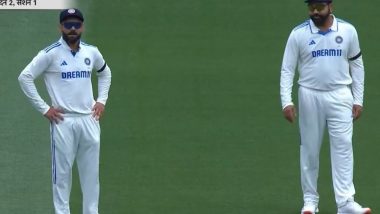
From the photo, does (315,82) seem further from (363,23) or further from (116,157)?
(363,23)

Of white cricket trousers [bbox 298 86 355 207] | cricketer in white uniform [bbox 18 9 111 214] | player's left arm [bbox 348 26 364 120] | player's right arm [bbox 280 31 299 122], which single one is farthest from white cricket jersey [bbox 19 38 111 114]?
player's left arm [bbox 348 26 364 120]

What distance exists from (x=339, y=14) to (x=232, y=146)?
2820 millimetres

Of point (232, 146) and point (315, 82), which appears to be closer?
point (315, 82)

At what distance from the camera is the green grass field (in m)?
11.1

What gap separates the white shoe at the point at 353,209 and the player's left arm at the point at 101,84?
221cm

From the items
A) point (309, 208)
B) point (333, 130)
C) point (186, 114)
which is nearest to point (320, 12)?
point (333, 130)

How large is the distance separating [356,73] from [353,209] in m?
1.18

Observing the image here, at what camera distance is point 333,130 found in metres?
10.4

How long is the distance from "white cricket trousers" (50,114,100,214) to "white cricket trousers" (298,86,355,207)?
1826 millimetres

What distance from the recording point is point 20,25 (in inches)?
557

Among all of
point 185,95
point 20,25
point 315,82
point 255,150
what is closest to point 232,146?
point 255,150

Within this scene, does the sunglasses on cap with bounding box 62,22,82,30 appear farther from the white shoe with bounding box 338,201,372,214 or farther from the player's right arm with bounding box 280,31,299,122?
the white shoe with bounding box 338,201,372,214

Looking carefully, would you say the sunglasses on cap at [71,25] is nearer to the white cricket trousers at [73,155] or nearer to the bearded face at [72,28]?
the bearded face at [72,28]

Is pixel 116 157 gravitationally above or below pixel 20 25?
below
